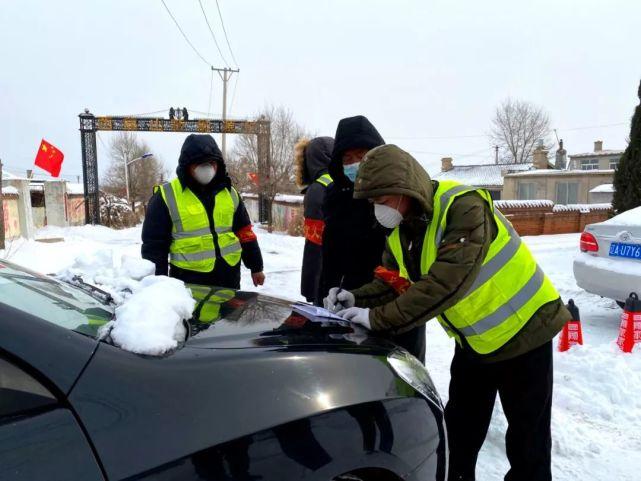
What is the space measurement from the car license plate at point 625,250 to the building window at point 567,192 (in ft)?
84.6

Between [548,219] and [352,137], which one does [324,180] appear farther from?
[548,219]

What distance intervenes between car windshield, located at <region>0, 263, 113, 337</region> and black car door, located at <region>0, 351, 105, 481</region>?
22cm

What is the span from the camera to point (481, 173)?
38938 mm

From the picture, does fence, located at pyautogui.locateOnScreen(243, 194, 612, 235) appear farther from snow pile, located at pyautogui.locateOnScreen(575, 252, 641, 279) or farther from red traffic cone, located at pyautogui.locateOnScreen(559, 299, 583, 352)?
red traffic cone, located at pyautogui.locateOnScreen(559, 299, 583, 352)

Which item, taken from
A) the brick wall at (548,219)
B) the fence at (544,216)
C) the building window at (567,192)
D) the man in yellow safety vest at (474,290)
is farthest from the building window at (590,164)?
the man in yellow safety vest at (474,290)

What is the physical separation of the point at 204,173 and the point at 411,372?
6.84ft

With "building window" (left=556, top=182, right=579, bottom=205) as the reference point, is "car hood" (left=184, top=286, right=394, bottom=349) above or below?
above

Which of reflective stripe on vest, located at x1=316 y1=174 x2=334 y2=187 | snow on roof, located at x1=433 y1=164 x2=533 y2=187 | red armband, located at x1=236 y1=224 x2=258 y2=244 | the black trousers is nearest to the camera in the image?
the black trousers

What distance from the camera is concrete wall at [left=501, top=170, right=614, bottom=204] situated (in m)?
26.8

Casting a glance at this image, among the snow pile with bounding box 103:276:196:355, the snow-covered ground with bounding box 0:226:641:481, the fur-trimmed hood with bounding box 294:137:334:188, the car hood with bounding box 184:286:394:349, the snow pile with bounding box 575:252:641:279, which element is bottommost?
the snow-covered ground with bounding box 0:226:641:481

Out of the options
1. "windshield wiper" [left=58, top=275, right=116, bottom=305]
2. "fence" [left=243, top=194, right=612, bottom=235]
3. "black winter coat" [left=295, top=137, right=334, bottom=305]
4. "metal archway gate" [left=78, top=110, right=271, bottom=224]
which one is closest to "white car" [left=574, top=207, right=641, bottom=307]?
"black winter coat" [left=295, top=137, right=334, bottom=305]

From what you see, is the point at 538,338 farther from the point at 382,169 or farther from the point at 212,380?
the point at 212,380

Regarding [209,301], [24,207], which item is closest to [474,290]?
[209,301]

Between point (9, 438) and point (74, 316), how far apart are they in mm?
457
